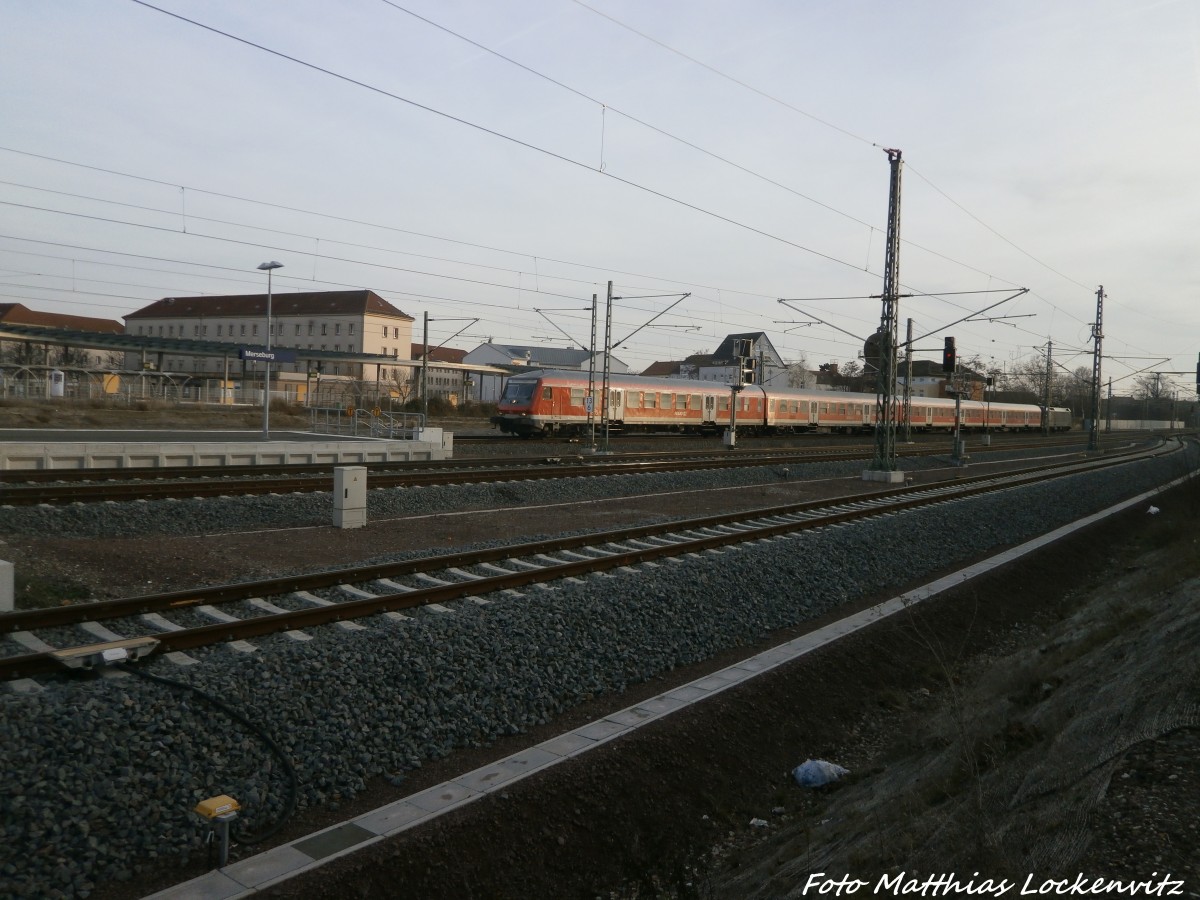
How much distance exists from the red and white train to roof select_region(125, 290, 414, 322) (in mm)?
53137

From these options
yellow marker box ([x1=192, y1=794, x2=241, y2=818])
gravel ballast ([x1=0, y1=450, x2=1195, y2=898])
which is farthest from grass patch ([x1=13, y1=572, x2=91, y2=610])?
yellow marker box ([x1=192, y1=794, x2=241, y2=818])

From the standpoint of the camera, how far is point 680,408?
1715 inches

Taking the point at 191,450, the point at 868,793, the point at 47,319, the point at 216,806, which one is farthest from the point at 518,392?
the point at 47,319

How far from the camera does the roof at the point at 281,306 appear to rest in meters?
93.3

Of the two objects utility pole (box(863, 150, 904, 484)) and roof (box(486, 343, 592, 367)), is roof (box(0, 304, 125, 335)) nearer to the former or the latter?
roof (box(486, 343, 592, 367))

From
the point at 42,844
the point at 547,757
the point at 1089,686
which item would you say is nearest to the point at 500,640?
the point at 547,757

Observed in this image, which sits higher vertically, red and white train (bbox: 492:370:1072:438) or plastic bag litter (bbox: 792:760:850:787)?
red and white train (bbox: 492:370:1072:438)

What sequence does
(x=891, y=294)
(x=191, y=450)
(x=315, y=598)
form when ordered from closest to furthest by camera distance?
1. (x=315, y=598)
2. (x=191, y=450)
3. (x=891, y=294)

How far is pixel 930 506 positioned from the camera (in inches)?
782

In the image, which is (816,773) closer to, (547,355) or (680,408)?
(680,408)

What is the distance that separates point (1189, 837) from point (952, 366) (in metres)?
25.3

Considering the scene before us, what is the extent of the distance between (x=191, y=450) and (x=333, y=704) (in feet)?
58.6

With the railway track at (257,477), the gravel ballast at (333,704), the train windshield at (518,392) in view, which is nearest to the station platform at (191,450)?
the railway track at (257,477)

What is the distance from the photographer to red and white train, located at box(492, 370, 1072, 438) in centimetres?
3759
